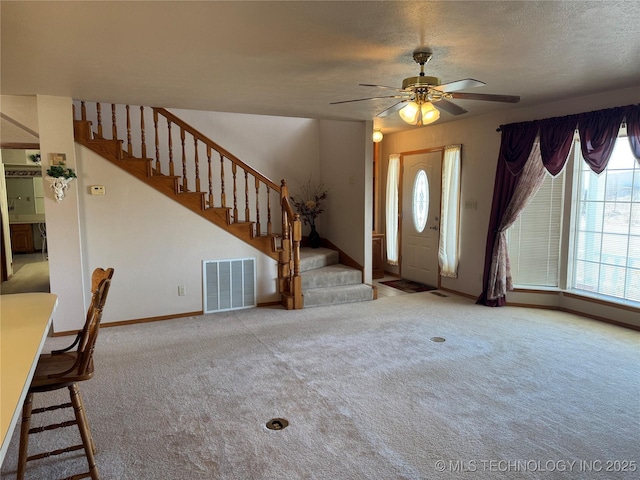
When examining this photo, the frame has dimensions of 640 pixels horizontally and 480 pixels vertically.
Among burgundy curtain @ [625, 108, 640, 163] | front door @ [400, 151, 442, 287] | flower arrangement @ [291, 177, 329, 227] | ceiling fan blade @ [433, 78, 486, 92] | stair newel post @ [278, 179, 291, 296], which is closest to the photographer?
ceiling fan blade @ [433, 78, 486, 92]

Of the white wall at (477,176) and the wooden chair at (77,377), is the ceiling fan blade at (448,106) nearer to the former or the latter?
the white wall at (477,176)

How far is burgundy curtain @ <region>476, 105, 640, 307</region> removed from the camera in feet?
13.4

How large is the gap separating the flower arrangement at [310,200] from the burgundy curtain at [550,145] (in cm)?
258

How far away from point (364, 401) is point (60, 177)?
3543 millimetres

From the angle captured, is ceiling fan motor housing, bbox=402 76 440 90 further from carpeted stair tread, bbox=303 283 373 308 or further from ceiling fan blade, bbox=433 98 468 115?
carpeted stair tread, bbox=303 283 373 308

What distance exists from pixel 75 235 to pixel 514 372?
435 centimetres

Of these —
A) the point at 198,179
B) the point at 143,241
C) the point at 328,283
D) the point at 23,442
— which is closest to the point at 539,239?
the point at 328,283

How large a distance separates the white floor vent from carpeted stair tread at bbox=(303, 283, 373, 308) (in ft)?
2.40

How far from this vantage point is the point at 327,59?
307 centimetres

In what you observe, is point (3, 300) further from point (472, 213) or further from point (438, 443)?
point (472, 213)

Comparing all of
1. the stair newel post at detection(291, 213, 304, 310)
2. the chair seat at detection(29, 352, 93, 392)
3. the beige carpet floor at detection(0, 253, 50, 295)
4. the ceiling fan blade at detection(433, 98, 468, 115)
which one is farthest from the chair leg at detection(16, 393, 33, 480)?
the beige carpet floor at detection(0, 253, 50, 295)

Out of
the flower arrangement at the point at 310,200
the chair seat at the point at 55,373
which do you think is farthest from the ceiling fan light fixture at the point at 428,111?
the flower arrangement at the point at 310,200

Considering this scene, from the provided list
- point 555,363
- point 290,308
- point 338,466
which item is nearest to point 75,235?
point 290,308

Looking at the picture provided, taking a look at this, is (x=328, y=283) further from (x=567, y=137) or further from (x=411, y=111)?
(x=567, y=137)
